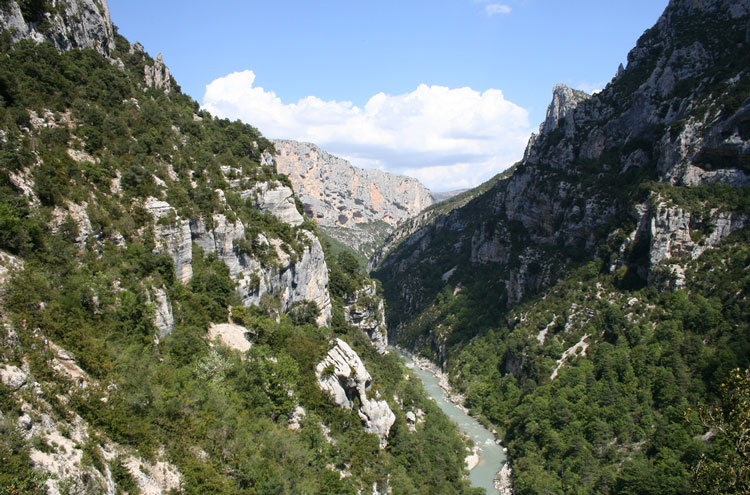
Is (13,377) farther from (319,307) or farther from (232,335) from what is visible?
(319,307)

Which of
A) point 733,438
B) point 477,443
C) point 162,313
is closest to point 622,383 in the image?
point 477,443

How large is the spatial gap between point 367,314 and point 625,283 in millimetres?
37268

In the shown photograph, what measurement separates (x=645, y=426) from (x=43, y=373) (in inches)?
1996

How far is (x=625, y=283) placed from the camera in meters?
62.5

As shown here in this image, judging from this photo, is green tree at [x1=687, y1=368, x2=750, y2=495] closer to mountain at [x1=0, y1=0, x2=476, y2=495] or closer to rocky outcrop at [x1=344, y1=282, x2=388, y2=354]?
mountain at [x1=0, y1=0, x2=476, y2=495]

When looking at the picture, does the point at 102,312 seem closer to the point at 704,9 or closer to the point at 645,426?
the point at 645,426

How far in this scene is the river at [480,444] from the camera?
47.4 metres

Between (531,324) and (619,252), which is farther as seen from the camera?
(531,324)

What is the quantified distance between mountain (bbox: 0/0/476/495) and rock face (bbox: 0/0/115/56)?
0.56ft

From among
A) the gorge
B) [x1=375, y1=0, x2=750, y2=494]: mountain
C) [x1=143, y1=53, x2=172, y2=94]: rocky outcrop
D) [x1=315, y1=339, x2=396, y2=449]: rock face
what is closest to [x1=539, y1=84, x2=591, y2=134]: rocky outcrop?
[x1=375, y1=0, x2=750, y2=494]: mountain

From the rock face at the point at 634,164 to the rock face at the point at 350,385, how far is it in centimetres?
4326

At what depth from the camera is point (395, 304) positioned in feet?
411

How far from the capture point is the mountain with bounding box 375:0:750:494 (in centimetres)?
4409

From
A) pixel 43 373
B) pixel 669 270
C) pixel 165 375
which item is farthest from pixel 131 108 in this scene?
pixel 669 270
